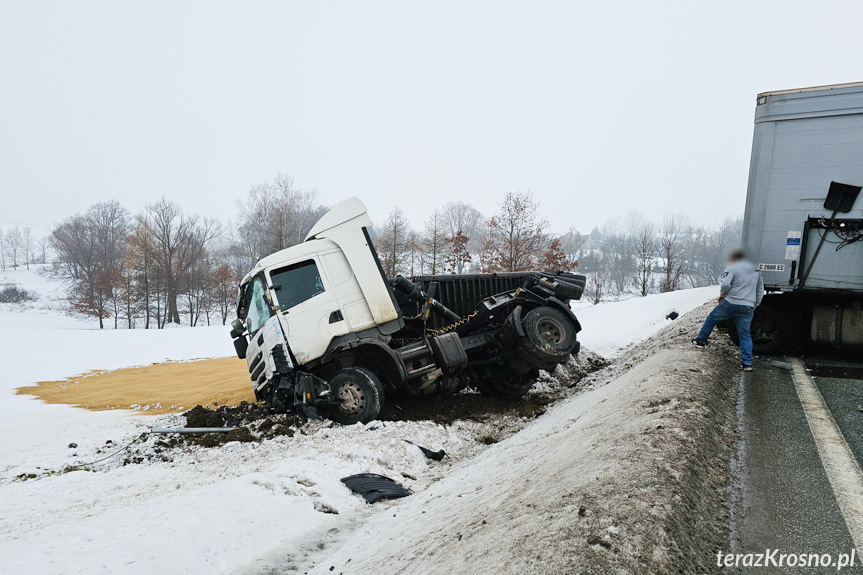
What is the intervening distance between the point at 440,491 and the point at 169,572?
2.32m

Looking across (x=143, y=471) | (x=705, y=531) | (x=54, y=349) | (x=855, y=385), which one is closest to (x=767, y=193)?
(x=855, y=385)

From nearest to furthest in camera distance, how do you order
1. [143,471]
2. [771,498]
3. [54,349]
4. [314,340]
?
[771,498]
[143,471]
[314,340]
[54,349]

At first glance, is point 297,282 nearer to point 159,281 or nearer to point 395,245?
point 395,245

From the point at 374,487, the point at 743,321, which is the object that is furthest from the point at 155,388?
the point at 743,321

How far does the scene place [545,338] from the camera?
821 cm

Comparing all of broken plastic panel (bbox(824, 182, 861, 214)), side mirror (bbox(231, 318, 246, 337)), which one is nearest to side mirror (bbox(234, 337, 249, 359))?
side mirror (bbox(231, 318, 246, 337))

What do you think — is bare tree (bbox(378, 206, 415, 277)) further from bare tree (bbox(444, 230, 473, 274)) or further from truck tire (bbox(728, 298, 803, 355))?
truck tire (bbox(728, 298, 803, 355))

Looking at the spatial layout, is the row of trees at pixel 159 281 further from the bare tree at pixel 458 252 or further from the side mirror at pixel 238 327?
the side mirror at pixel 238 327

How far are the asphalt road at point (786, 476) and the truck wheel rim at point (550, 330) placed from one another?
2.62 meters

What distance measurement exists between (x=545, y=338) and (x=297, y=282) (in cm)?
404

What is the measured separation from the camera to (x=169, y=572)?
349 centimetres

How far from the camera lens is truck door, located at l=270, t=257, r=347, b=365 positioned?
24.6 ft

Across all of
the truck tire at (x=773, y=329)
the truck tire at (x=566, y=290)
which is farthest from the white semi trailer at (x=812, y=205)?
the truck tire at (x=566, y=290)

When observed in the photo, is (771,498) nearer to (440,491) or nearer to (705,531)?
(705,531)
